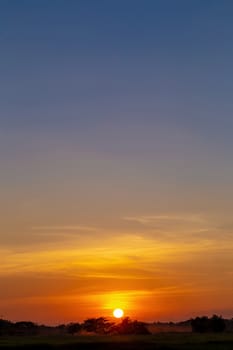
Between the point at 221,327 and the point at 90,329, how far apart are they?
28.6 m

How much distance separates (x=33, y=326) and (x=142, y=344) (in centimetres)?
9083

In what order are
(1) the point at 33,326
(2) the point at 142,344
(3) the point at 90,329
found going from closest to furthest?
1. (2) the point at 142,344
2. (3) the point at 90,329
3. (1) the point at 33,326

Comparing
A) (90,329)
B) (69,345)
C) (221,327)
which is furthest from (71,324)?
(69,345)

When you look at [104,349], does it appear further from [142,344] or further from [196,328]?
[196,328]

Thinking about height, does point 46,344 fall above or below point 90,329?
below

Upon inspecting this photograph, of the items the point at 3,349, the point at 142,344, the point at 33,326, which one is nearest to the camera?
the point at 3,349

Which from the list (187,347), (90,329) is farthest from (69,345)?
(90,329)

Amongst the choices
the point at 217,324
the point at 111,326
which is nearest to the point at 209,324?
the point at 217,324

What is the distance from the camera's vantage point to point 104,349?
77312 mm

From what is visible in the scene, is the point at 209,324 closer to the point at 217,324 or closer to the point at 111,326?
the point at 217,324

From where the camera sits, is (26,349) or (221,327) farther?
(221,327)

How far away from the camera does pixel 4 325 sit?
502 feet

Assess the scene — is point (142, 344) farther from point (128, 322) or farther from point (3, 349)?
point (128, 322)

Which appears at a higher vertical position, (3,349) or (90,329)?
(90,329)
